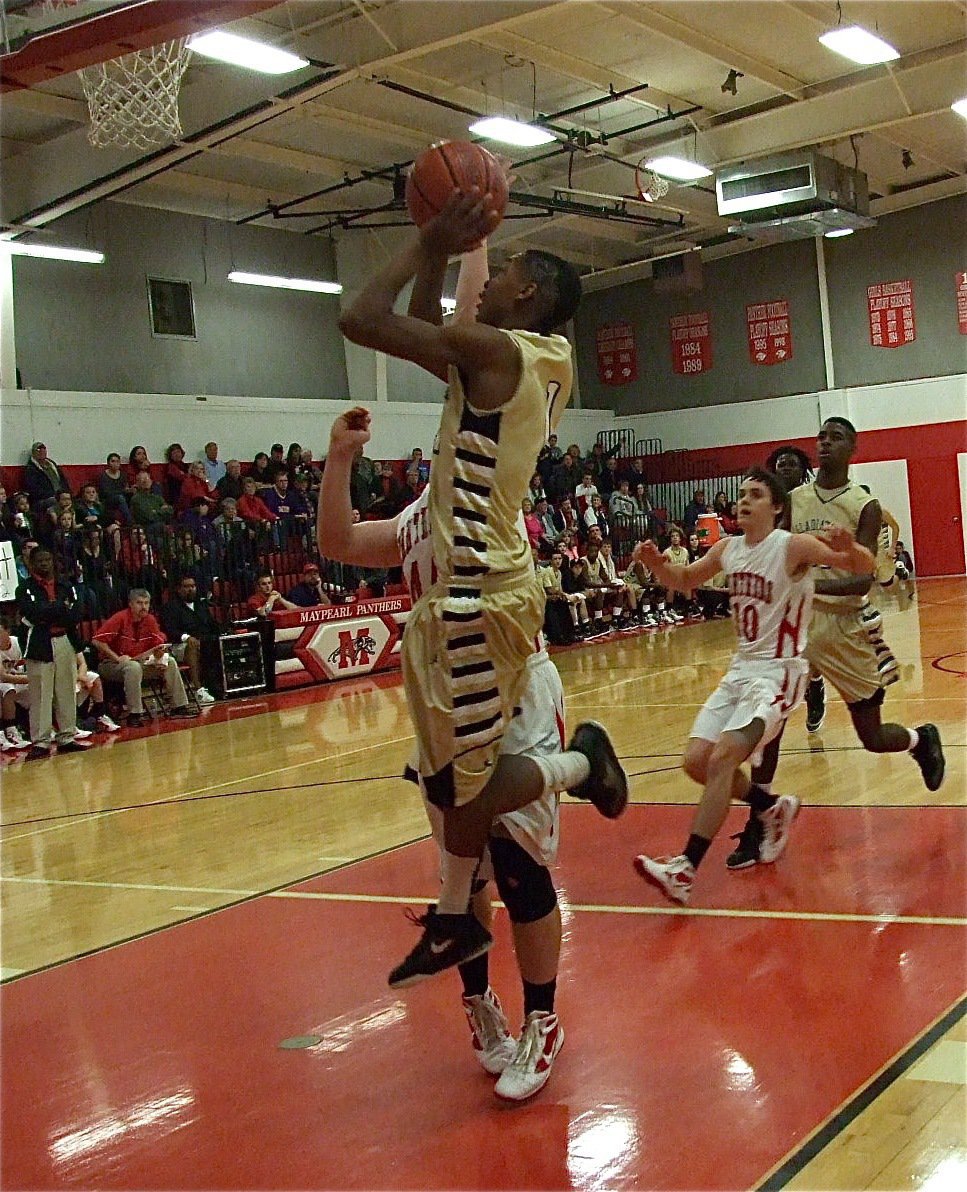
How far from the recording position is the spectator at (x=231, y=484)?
1780cm

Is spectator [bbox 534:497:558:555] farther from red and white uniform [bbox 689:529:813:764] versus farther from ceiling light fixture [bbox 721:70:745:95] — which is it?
red and white uniform [bbox 689:529:813:764]

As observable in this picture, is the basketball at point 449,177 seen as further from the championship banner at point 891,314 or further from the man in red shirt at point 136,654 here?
the championship banner at point 891,314

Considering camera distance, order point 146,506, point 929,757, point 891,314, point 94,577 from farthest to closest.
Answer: point 891,314 < point 146,506 < point 94,577 < point 929,757

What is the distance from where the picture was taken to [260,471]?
18609 mm

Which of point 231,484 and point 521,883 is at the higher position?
point 231,484

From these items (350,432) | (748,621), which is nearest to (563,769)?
(350,432)

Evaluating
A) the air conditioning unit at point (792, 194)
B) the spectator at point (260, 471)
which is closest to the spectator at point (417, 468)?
the spectator at point (260, 471)

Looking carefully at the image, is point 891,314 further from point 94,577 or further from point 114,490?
point 94,577

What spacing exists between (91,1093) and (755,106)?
18432mm

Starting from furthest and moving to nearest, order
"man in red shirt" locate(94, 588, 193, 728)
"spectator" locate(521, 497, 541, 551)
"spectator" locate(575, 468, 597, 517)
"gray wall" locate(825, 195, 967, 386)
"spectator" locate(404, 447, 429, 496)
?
"gray wall" locate(825, 195, 967, 386), "spectator" locate(575, 468, 597, 517), "spectator" locate(404, 447, 429, 496), "spectator" locate(521, 497, 541, 551), "man in red shirt" locate(94, 588, 193, 728)

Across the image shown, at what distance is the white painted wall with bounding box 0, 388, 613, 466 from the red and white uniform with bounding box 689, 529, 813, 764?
1359 cm

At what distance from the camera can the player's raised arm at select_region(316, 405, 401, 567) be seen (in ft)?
11.7

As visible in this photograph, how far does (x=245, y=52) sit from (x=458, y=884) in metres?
11.3

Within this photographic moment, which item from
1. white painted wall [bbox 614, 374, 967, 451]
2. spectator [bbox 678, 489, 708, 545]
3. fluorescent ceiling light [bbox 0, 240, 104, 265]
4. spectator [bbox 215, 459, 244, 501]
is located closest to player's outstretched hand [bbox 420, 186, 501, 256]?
spectator [bbox 215, 459, 244, 501]
